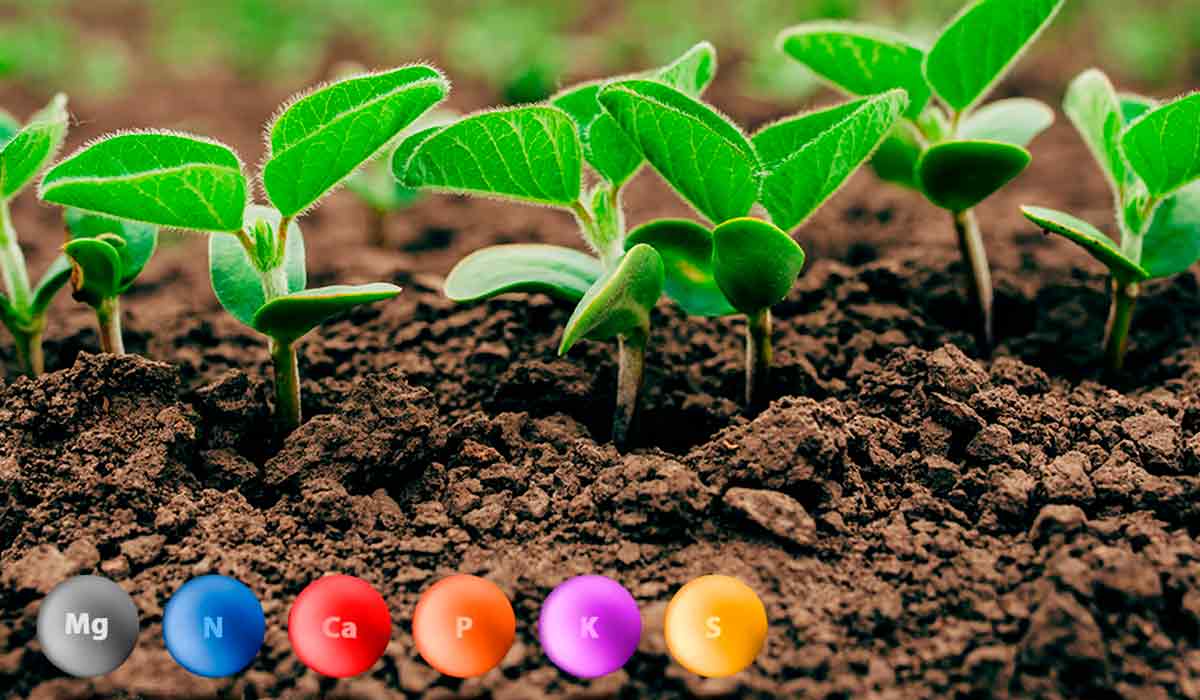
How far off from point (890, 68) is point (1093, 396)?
19.9 inches

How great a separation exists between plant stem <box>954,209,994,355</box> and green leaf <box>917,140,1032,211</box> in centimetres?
17

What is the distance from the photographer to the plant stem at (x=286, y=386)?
1.38 metres

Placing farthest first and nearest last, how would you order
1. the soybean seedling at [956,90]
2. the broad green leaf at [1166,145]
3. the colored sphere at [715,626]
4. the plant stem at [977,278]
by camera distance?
1. the plant stem at [977,278]
2. the soybean seedling at [956,90]
3. the broad green leaf at [1166,145]
4. the colored sphere at [715,626]

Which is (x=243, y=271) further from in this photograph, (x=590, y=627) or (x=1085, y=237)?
(x=1085, y=237)

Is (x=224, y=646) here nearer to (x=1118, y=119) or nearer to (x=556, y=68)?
(x=1118, y=119)

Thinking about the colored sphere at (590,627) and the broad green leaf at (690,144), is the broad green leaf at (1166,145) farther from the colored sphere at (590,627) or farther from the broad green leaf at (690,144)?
the colored sphere at (590,627)

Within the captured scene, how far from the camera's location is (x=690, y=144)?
1259mm

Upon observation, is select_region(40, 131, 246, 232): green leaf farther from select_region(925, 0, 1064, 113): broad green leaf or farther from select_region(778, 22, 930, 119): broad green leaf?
select_region(925, 0, 1064, 113): broad green leaf

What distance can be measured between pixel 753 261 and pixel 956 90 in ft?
1.53

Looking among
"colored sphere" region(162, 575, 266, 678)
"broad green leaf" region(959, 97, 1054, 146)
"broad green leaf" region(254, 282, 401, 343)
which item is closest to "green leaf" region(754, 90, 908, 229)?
"broad green leaf" region(959, 97, 1054, 146)

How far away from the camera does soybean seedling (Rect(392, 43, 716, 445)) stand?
1.25 metres

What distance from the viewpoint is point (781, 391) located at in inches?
59.9

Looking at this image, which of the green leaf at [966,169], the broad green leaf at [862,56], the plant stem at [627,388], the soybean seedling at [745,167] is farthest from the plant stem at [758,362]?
the broad green leaf at [862,56]

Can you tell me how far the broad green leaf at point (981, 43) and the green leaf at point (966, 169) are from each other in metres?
0.15
